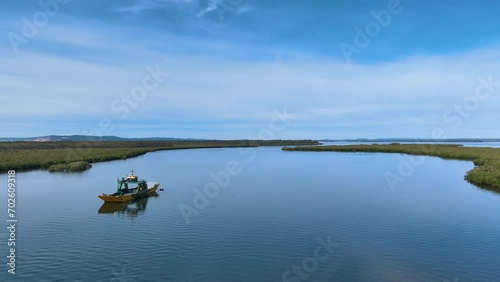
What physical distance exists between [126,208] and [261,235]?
637 inches

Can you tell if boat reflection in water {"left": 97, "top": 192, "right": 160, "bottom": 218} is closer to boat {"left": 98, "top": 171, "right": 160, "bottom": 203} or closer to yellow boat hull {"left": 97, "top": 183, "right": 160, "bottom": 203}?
yellow boat hull {"left": 97, "top": 183, "right": 160, "bottom": 203}

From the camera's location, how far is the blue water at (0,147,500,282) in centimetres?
1858

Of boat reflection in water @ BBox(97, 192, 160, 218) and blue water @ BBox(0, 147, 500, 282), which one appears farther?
boat reflection in water @ BBox(97, 192, 160, 218)

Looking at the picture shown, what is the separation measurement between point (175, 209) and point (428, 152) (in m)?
92.5

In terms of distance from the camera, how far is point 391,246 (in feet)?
73.3

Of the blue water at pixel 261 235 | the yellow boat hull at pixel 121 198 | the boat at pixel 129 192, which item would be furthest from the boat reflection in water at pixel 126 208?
the boat at pixel 129 192

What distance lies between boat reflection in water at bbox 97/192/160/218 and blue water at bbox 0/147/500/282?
0.16 m

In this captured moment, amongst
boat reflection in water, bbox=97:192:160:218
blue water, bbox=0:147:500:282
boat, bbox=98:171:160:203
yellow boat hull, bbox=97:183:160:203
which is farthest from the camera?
boat, bbox=98:171:160:203

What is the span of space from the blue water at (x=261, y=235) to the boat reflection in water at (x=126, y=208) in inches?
6.3

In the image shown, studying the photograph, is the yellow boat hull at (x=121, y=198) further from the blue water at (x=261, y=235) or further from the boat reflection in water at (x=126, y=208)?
the blue water at (x=261, y=235)

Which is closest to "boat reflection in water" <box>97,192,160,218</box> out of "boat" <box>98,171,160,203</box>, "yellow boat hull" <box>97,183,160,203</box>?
"yellow boat hull" <box>97,183,160,203</box>

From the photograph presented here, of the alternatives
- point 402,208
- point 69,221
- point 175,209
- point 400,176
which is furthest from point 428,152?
point 69,221

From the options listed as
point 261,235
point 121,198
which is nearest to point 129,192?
point 121,198

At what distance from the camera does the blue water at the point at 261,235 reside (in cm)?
1858
